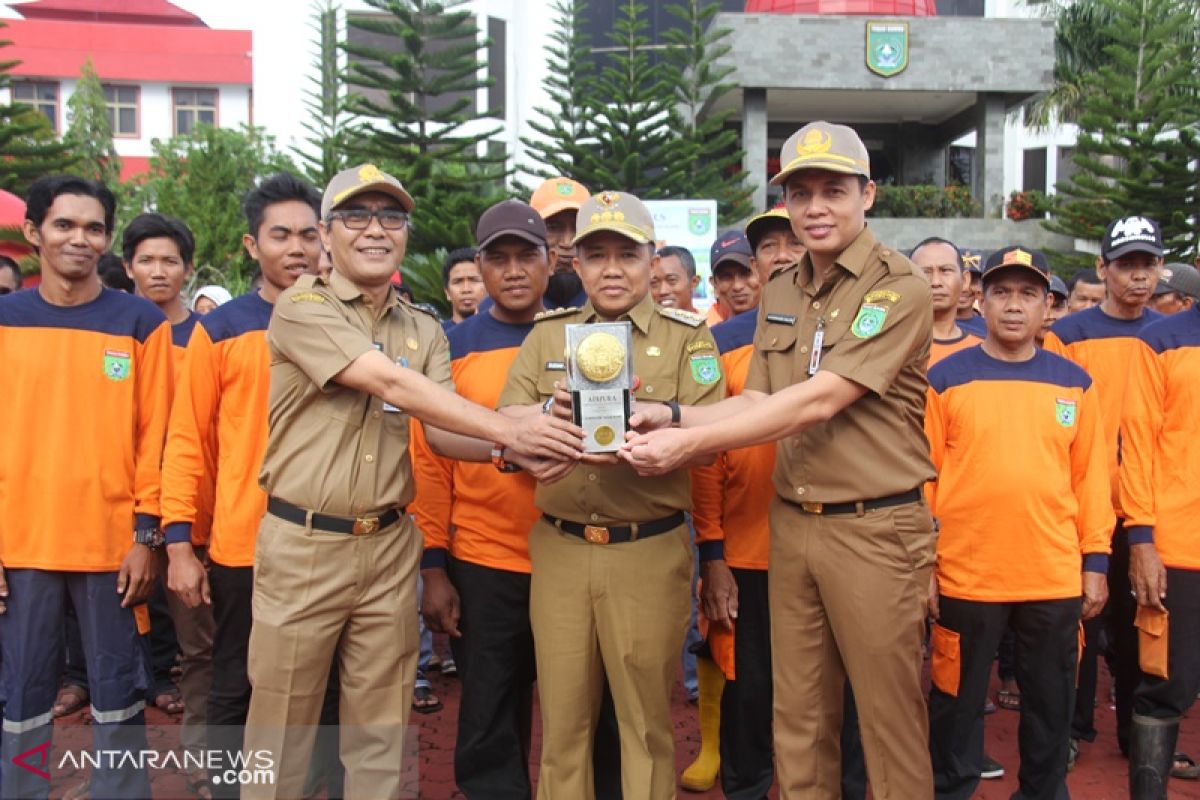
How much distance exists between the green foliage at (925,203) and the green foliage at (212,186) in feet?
40.3

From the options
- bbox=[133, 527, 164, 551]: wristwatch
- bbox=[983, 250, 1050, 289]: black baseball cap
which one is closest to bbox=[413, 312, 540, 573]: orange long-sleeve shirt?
bbox=[133, 527, 164, 551]: wristwatch

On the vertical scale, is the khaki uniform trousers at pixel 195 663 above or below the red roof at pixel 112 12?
below

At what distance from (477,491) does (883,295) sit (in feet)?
4.76

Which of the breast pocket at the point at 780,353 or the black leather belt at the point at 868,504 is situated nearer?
the black leather belt at the point at 868,504

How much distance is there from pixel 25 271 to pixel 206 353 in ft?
41.0

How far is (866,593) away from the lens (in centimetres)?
277

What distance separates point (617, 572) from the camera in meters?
2.85

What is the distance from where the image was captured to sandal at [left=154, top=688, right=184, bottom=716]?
181 inches

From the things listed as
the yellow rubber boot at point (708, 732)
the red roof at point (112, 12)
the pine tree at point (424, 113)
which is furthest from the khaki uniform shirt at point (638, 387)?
the red roof at point (112, 12)

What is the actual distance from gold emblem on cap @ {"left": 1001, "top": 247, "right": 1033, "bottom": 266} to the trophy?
5.14ft

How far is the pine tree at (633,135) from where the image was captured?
17.7 m

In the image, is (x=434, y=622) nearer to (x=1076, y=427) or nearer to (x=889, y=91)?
(x=1076, y=427)

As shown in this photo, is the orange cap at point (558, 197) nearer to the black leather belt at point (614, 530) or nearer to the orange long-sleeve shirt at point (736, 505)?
the orange long-sleeve shirt at point (736, 505)

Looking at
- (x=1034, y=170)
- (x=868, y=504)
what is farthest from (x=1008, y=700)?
(x=1034, y=170)
